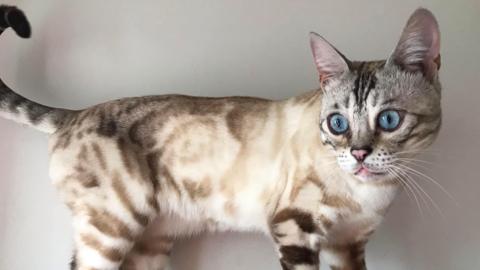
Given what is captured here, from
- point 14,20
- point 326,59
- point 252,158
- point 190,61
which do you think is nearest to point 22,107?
point 14,20

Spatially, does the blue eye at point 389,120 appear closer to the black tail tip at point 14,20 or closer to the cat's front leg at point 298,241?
the cat's front leg at point 298,241

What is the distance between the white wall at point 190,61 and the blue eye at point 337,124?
40 centimetres

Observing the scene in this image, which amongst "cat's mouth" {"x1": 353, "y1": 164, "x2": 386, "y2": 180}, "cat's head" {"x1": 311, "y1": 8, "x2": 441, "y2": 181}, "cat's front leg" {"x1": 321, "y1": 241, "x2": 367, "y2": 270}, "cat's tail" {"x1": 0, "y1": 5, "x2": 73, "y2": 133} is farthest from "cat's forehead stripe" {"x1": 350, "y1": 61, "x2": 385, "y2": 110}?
"cat's tail" {"x1": 0, "y1": 5, "x2": 73, "y2": 133}

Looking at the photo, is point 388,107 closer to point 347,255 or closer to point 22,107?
point 347,255

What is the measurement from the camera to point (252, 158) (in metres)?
1.37

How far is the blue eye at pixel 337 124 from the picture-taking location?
1.22m

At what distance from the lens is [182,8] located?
1.67m

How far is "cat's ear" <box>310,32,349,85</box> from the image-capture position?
1.27m

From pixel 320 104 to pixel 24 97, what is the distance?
81 centimetres

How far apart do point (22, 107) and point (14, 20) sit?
0.22m

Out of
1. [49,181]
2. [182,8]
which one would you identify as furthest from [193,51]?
[49,181]

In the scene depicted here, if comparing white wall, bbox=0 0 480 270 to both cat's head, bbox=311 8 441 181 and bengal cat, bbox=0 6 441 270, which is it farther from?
cat's head, bbox=311 8 441 181

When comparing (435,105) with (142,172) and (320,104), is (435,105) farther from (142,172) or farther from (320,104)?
(142,172)

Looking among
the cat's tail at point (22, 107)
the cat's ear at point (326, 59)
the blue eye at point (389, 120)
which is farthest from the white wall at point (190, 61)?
the blue eye at point (389, 120)
